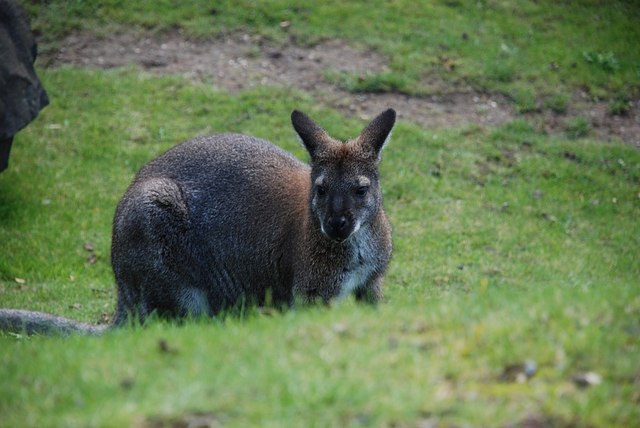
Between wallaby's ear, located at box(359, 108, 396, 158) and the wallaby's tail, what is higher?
wallaby's ear, located at box(359, 108, 396, 158)

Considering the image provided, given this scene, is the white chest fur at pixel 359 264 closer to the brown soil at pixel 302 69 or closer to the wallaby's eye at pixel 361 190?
the wallaby's eye at pixel 361 190

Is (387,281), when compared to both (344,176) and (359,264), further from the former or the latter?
(344,176)

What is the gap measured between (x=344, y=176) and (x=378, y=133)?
0.65 meters

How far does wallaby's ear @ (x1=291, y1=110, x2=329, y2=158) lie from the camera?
9.02 meters

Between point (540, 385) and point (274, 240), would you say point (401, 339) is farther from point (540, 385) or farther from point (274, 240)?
point (274, 240)

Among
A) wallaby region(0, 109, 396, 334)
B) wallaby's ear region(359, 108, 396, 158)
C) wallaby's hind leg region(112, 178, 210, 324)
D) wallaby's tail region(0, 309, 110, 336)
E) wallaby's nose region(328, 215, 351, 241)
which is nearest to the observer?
wallaby's nose region(328, 215, 351, 241)

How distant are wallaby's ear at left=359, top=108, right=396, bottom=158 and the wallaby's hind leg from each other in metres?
2.04

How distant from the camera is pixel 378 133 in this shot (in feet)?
29.6

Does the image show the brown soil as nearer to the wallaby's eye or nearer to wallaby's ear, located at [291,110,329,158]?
wallaby's ear, located at [291,110,329,158]

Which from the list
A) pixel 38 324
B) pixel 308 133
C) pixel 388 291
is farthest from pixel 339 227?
pixel 388 291

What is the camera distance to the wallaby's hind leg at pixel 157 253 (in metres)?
9.34

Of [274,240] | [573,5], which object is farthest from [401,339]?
[573,5]

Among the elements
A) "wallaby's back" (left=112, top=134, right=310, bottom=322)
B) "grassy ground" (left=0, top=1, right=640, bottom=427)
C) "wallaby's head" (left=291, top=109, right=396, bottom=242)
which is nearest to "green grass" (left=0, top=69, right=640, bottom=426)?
"grassy ground" (left=0, top=1, right=640, bottom=427)

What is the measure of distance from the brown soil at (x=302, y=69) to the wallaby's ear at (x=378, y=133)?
7165 millimetres
